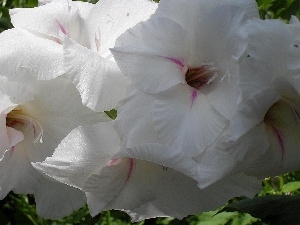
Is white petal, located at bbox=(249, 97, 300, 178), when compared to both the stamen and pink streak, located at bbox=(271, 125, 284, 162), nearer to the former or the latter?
pink streak, located at bbox=(271, 125, 284, 162)

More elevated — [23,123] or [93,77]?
[93,77]

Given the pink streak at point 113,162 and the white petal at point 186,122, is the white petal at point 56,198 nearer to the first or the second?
the pink streak at point 113,162

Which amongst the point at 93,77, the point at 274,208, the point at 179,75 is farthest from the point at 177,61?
the point at 274,208

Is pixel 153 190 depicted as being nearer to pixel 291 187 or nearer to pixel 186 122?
pixel 186 122

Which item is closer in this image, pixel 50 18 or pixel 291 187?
pixel 50 18

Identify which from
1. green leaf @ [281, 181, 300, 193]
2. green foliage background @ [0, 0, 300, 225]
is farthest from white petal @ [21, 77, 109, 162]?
green leaf @ [281, 181, 300, 193]

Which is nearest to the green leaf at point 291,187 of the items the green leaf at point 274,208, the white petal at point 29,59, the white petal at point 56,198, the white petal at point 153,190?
the green leaf at point 274,208
